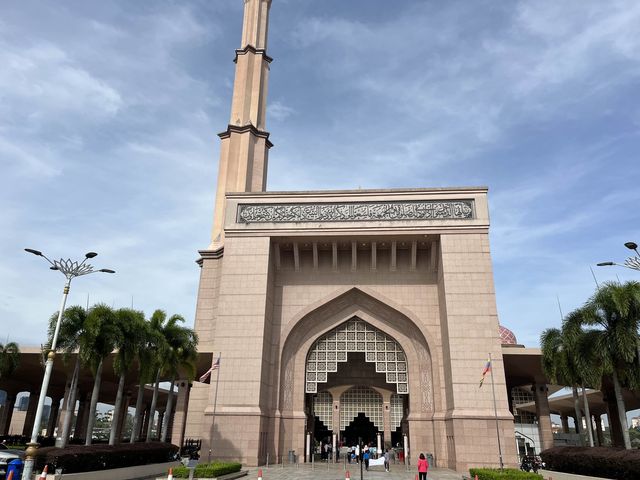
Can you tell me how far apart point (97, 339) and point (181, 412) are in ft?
36.7

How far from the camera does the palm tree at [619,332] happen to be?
64.0 ft

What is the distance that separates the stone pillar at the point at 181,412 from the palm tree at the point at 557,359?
70.5 ft

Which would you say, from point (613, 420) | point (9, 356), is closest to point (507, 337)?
point (613, 420)

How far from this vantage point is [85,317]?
21938 millimetres

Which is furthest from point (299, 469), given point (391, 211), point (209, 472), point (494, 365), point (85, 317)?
point (391, 211)

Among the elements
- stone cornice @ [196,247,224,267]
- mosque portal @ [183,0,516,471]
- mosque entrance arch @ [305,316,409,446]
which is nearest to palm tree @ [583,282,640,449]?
mosque portal @ [183,0,516,471]

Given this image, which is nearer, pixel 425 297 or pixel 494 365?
pixel 494 365

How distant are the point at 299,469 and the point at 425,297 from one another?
11.3 metres

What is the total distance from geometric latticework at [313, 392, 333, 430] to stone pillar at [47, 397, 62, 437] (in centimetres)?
2579

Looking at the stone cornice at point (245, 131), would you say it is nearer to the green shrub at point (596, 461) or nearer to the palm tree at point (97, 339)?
the palm tree at point (97, 339)

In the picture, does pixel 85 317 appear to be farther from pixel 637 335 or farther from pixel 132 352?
pixel 637 335

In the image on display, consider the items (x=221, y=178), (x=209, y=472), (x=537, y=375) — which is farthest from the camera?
(x=221, y=178)

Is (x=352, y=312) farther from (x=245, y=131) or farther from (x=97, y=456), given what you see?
(x=245, y=131)

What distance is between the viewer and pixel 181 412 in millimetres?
29781
